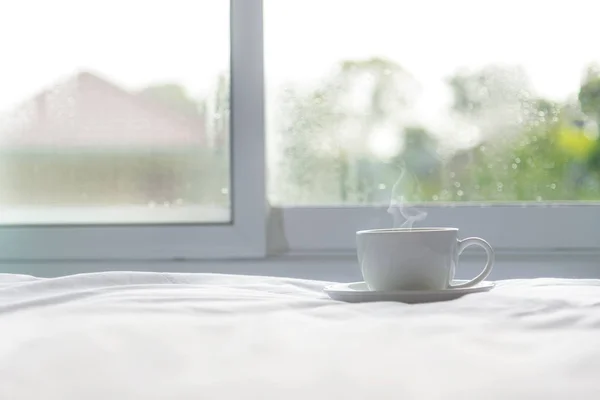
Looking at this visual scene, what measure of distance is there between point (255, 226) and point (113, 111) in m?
0.36

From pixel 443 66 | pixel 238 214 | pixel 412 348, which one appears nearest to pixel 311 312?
pixel 412 348

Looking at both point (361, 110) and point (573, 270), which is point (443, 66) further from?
point (573, 270)

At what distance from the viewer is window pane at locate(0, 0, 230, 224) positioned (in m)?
1.66

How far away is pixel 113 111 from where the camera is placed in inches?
66.4

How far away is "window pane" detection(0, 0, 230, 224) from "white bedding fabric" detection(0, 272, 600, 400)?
0.91m

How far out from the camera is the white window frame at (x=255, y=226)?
1580 millimetres

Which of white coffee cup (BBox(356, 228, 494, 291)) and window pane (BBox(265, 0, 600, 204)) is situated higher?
window pane (BBox(265, 0, 600, 204))

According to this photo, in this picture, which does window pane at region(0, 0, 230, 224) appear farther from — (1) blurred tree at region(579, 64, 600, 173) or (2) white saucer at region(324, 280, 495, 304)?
(2) white saucer at region(324, 280, 495, 304)

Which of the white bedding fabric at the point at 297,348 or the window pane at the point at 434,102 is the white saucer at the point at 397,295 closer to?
the white bedding fabric at the point at 297,348

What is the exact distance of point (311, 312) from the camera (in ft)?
2.26

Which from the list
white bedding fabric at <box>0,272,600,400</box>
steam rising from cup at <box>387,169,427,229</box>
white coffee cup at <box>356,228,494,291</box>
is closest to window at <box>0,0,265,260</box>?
steam rising from cup at <box>387,169,427,229</box>

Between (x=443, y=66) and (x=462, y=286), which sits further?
(x=443, y=66)

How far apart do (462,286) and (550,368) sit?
443mm

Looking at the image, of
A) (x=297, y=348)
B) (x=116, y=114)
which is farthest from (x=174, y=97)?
(x=297, y=348)
